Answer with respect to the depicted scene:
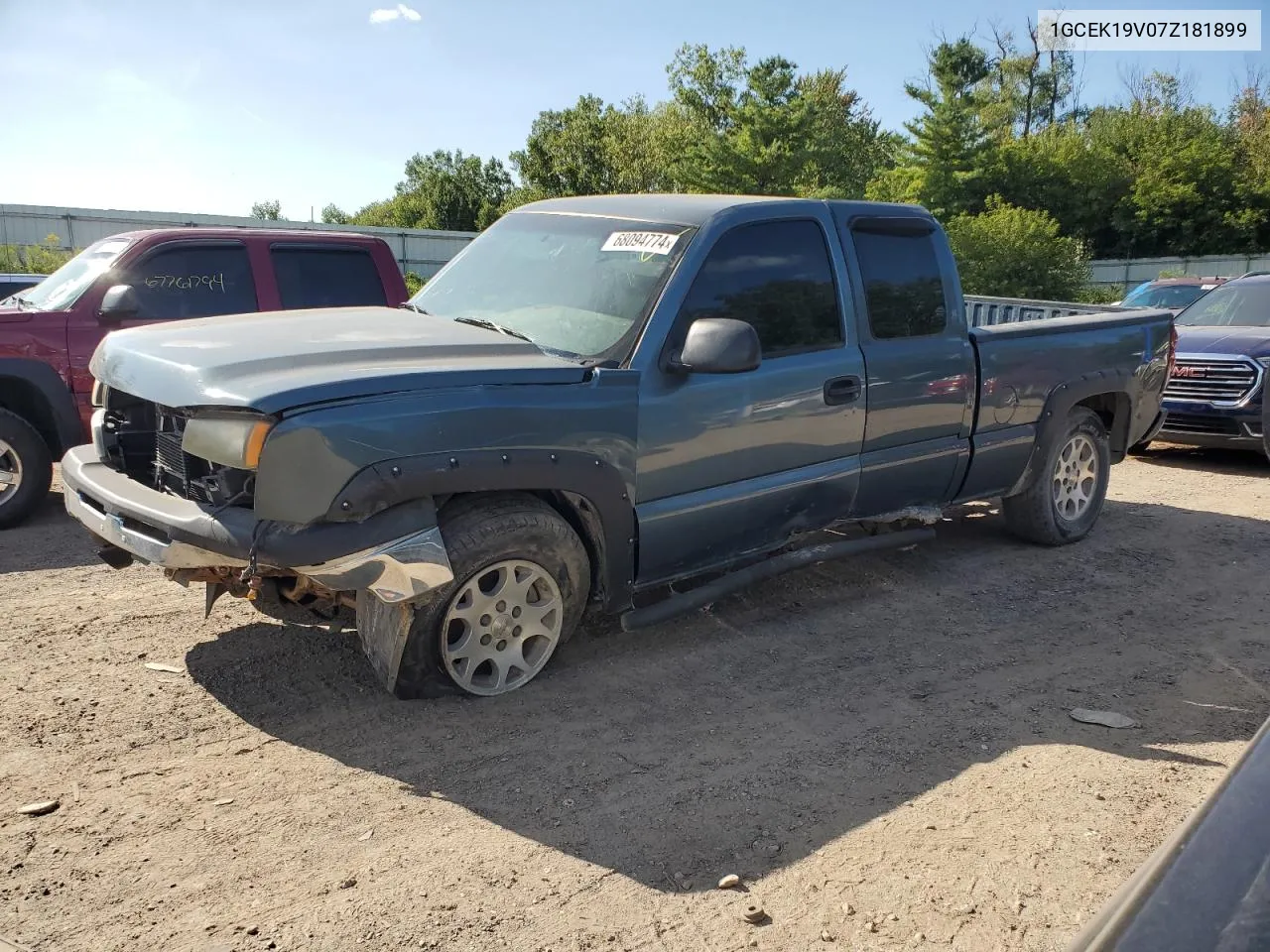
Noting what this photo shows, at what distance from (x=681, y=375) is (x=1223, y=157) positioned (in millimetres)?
42147

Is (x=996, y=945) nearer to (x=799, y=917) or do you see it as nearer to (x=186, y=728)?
(x=799, y=917)

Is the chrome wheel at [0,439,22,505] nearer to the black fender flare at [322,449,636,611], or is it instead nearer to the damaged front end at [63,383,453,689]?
the damaged front end at [63,383,453,689]

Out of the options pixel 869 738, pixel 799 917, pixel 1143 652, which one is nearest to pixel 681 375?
pixel 869 738

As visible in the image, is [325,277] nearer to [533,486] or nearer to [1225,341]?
[533,486]

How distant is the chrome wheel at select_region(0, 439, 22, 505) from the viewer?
21.6ft

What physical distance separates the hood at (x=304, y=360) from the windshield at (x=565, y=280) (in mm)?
207

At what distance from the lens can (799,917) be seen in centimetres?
293

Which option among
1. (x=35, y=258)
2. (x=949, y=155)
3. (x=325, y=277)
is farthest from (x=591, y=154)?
(x=325, y=277)

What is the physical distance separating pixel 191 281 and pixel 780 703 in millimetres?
5203

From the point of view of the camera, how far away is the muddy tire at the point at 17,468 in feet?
21.6

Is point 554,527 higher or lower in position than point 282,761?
higher

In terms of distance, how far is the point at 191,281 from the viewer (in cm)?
738

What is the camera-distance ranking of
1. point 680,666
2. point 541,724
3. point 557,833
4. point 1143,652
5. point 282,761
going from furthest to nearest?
point 1143,652 → point 680,666 → point 541,724 → point 282,761 → point 557,833

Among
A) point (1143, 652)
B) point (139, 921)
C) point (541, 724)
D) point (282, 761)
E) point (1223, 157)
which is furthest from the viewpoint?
point (1223, 157)
